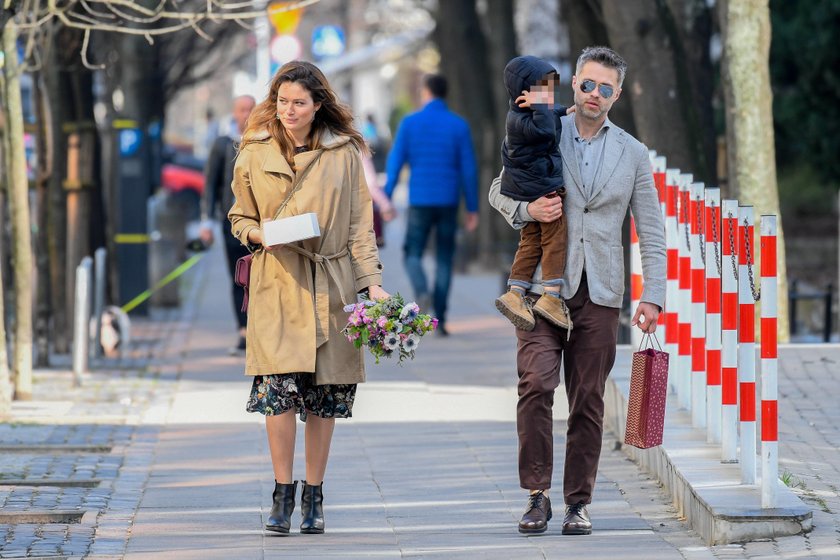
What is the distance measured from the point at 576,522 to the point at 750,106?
A: 6650 mm

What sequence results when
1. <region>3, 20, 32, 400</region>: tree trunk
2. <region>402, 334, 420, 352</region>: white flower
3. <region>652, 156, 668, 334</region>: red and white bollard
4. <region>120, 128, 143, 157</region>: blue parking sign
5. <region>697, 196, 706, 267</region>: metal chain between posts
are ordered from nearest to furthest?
<region>402, 334, 420, 352</region>: white flower
<region>697, 196, 706, 267</region>: metal chain between posts
<region>652, 156, 668, 334</region>: red and white bollard
<region>3, 20, 32, 400</region>: tree trunk
<region>120, 128, 143, 157</region>: blue parking sign

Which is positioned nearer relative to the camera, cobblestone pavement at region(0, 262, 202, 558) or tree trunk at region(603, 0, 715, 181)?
cobblestone pavement at region(0, 262, 202, 558)

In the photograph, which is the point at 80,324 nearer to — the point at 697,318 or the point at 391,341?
the point at 697,318

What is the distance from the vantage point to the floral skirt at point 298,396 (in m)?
6.64

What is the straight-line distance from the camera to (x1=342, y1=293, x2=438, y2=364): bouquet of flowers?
6.40 m

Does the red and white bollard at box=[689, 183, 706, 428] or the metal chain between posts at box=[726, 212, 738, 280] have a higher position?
the metal chain between posts at box=[726, 212, 738, 280]

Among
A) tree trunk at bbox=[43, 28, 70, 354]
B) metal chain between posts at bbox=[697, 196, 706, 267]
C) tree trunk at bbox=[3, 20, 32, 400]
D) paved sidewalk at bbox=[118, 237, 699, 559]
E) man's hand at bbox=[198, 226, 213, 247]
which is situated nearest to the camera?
paved sidewalk at bbox=[118, 237, 699, 559]

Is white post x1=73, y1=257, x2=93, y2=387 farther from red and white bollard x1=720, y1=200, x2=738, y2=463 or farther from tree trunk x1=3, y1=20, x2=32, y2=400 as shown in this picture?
red and white bollard x1=720, y1=200, x2=738, y2=463

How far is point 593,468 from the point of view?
22.0ft

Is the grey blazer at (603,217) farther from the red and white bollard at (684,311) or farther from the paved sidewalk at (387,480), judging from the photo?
the red and white bollard at (684,311)

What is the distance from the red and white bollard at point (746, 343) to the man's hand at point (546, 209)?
2.22 ft

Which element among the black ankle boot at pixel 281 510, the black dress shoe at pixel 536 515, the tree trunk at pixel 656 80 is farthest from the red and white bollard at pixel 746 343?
the tree trunk at pixel 656 80

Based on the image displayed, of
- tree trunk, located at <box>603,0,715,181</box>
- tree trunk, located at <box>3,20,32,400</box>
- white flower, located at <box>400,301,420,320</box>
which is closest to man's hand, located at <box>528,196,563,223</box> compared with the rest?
white flower, located at <box>400,301,420,320</box>

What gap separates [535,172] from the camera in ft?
21.0
